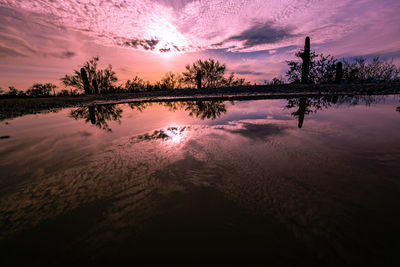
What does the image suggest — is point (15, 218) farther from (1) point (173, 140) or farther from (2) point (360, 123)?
(2) point (360, 123)

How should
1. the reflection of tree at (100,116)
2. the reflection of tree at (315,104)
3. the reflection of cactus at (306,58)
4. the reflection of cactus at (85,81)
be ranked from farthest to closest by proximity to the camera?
the reflection of cactus at (85,81) < the reflection of cactus at (306,58) < the reflection of tree at (315,104) < the reflection of tree at (100,116)

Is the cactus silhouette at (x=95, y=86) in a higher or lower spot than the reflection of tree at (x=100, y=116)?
higher

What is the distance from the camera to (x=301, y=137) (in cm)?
251

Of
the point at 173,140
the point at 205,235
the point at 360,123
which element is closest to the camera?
the point at 205,235

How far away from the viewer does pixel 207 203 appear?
1.24 metres

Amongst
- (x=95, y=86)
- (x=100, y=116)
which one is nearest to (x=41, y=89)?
(x=95, y=86)

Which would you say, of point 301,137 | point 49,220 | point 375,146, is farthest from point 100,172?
point 375,146

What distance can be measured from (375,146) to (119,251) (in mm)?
2964

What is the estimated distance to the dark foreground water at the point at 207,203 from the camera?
875mm

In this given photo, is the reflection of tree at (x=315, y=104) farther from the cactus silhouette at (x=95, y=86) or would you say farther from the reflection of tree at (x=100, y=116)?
the cactus silhouette at (x=95, y=86)

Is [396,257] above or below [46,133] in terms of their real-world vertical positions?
below

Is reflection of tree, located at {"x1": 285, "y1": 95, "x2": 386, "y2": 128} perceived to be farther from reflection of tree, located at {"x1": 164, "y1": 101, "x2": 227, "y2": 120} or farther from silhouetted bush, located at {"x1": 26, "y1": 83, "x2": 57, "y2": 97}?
silhouetted bush, located at {"x1": 26, "y1": 83, "x2": 57, "y2": 97}

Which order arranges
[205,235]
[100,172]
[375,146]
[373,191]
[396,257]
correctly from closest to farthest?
[396,257] < [205,235] < [373,191] < [100,172] < [375,146]

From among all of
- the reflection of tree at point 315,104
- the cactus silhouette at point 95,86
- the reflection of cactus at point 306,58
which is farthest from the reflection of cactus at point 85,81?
the reflection of cactus at point 306,58
